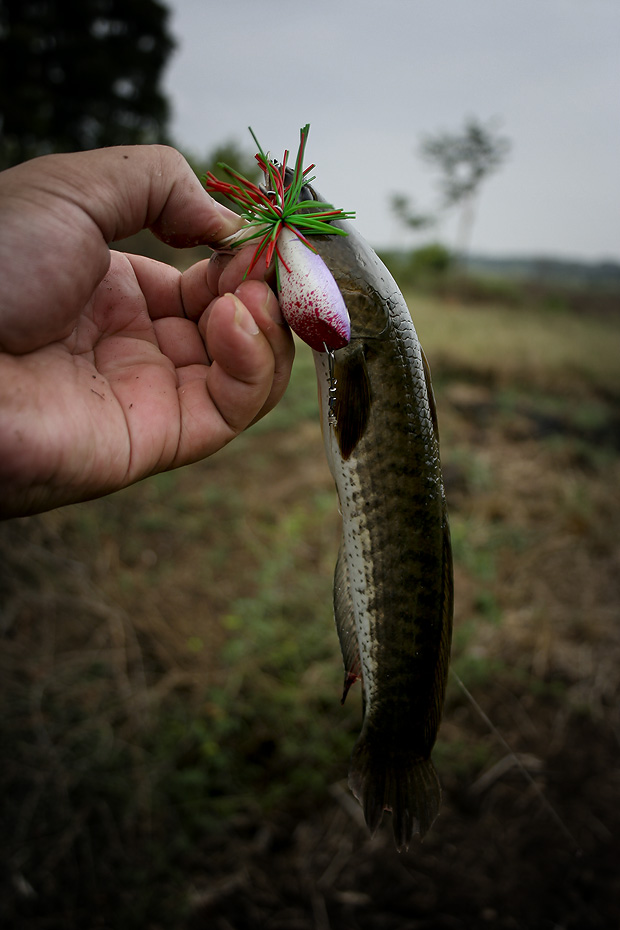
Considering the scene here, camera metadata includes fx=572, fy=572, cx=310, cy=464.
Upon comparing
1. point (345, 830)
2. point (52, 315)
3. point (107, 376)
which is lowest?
point (345, 830)

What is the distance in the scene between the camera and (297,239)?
1.34m

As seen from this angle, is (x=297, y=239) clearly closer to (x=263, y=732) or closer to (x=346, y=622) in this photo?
(x=346, y=622)

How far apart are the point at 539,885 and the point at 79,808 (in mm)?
2421

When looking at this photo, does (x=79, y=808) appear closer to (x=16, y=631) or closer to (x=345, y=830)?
(x=16, y=631)

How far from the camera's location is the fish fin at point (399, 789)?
1447 mm

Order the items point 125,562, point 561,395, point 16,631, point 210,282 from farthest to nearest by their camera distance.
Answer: point 561,395 < point 125,562 < point 16,631 < point 210,282

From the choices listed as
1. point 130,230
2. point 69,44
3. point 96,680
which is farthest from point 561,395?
point 69,44

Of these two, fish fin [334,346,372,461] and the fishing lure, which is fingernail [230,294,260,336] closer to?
the fishing lure

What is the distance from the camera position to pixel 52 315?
4.76 ft

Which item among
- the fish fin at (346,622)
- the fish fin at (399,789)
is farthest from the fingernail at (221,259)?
the fish fin at (399,789)

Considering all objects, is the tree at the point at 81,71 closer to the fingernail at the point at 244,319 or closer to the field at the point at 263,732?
the field at the point at 263,732

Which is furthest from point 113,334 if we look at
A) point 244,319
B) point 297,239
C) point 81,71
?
point 81,71

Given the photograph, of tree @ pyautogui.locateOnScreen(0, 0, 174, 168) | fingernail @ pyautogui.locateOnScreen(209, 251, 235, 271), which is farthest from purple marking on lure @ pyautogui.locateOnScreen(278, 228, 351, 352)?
tree @ pyautogui.locateOnScreen(0, 0, 174, 168)

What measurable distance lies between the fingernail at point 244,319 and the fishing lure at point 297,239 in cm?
10
